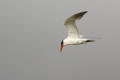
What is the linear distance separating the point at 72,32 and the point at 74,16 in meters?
1.43

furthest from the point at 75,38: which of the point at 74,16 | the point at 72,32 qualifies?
the point at 74,16

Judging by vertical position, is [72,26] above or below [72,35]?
above

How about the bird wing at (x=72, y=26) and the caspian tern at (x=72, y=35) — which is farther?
the caspian tern at (x=72, y=35)

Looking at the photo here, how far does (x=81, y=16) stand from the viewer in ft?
60.1

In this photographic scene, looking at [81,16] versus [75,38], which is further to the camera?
[75,38]

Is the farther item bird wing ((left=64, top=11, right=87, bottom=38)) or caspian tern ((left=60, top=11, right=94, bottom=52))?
caspian tern ((left=60, top=11, right=94, bottom=52))

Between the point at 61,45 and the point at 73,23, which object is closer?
the point at 73,23

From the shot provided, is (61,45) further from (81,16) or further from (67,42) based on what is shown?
(81,16)

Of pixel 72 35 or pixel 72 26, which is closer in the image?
pixel 72 26

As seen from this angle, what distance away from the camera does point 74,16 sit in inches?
739

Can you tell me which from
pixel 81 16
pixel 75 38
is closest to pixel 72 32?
pixel 75 38

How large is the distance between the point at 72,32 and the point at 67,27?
17.0 inches

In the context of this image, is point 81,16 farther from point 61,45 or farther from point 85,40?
point 61,45

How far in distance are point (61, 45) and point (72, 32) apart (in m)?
1.22
